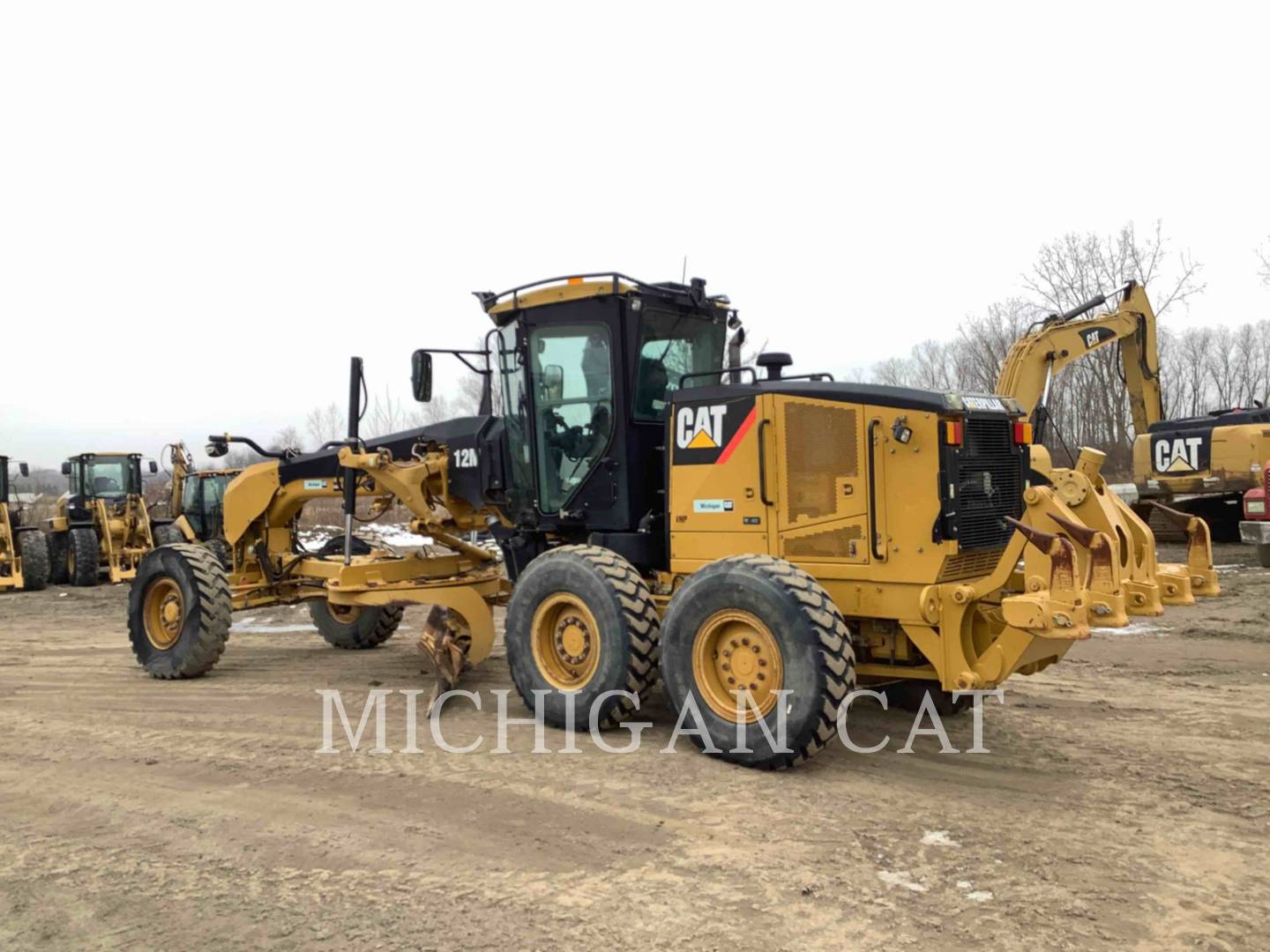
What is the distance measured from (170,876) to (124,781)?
1.57 metres

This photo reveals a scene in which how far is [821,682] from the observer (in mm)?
5043

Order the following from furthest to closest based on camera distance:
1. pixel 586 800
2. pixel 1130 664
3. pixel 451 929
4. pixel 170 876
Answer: pixel 1130 664, pixel 586 800, pixel 170 876, pixel 451 929

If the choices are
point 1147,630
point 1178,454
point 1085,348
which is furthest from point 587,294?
point 1178,454

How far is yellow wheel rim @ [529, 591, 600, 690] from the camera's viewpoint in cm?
623

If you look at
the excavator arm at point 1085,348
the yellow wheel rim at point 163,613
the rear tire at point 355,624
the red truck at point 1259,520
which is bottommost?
the rear tire at point 355,624

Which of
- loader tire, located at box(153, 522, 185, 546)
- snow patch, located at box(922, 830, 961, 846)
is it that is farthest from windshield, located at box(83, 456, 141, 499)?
snow patch, located at box(922, 830, 961, 846)

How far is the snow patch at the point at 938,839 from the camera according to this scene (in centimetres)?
434

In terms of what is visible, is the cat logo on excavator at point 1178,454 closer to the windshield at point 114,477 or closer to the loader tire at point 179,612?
the loader tire at point 179,612

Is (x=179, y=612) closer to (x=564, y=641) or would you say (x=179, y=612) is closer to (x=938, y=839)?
(x=564, y=641)

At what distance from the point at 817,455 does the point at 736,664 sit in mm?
1251

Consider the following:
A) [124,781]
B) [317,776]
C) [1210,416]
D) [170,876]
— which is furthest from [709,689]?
[1210,416]

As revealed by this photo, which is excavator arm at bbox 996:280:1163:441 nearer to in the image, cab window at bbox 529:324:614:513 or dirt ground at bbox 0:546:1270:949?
dirt ground at bbox 0:546:1270:949

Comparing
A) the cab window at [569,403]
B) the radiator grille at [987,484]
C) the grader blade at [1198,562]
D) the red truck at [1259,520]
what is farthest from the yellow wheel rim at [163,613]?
the red truck at [1259,520]

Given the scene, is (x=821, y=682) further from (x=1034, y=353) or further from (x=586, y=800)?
(x=1034, y=353)
